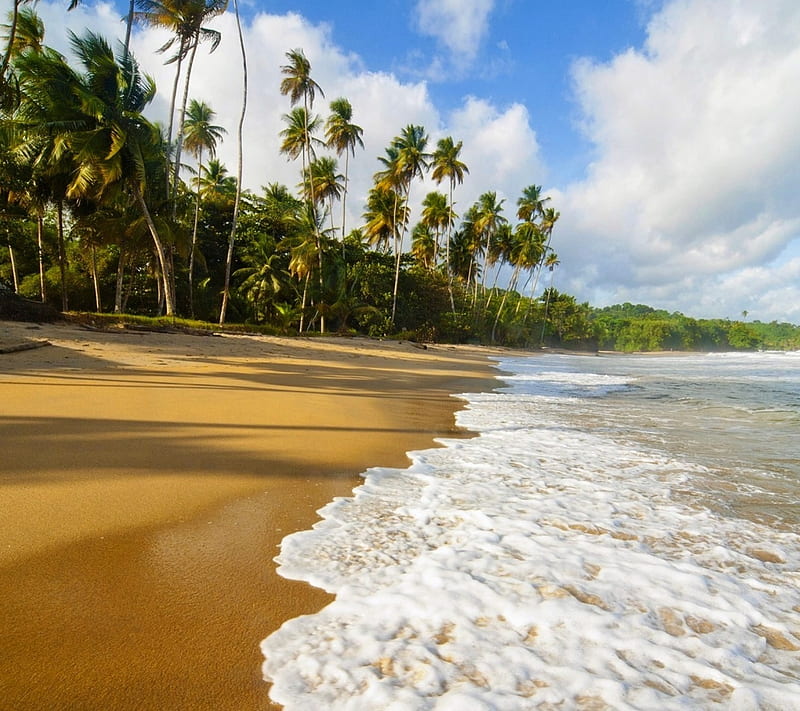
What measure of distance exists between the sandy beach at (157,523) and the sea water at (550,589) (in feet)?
0.72

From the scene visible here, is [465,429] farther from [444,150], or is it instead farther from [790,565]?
[444,150]

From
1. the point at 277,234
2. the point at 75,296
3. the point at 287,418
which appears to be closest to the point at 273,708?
the point at 287,418

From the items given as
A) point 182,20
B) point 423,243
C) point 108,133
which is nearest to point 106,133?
point 108,133

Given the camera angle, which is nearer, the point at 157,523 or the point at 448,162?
the point at 157,523

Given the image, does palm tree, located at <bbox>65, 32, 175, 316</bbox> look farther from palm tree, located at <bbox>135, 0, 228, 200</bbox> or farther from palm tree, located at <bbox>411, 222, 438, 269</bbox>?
palm tree, located at <bbox>411, 222, 438, 269</bbox>

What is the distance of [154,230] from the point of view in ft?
55.1

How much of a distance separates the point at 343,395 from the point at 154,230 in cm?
1342

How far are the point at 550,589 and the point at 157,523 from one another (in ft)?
6.53

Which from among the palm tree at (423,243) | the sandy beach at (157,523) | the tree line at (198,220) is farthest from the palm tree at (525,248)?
the sandy beach at (157,523)

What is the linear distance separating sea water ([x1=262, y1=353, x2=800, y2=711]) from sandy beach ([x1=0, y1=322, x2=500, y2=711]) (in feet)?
0.72

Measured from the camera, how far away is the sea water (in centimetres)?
146

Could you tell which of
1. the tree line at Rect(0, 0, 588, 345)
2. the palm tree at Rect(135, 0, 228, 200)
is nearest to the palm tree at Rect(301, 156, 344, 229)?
the tree line at Rect(0, 0, 588, 345)

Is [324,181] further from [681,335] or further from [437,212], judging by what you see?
[681,335]

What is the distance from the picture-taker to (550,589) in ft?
6.61
